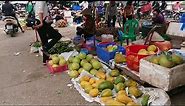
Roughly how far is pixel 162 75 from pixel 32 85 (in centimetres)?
265

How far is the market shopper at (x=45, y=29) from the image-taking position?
6064 mm

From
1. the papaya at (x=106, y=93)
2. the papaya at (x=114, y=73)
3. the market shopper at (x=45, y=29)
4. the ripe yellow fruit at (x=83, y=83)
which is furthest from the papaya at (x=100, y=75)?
the market shopper at (x=45, y=29)

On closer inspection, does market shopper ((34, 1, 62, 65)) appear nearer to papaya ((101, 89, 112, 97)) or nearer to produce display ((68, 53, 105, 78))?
produce display ((68, 53, 105, 78))

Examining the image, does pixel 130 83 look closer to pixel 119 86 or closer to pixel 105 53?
pixel 119 86

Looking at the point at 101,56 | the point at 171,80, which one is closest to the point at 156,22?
the point at 101,56

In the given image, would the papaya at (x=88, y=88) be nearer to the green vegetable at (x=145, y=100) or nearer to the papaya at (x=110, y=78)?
the papaya at (x=110, y=78)

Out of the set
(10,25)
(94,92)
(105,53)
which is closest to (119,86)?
(94,92)

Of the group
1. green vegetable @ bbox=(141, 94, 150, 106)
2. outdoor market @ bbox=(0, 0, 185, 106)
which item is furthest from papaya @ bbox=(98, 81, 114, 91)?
green vegetable @ bbox=(141, 94, 150, 106)

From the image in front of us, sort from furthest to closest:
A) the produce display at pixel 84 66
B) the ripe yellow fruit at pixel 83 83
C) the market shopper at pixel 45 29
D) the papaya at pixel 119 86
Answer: the market shopper at pixel 45 29
the produce display at pixel 84 66
the ripe yellow fruit at pixel 83 83
the papaya at pixel 119 86

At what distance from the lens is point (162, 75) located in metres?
4.22

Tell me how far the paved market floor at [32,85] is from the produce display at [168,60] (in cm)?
60

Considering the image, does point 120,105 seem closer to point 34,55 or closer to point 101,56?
point 101,56

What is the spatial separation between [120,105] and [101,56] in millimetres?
2311

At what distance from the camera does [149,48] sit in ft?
17.1
